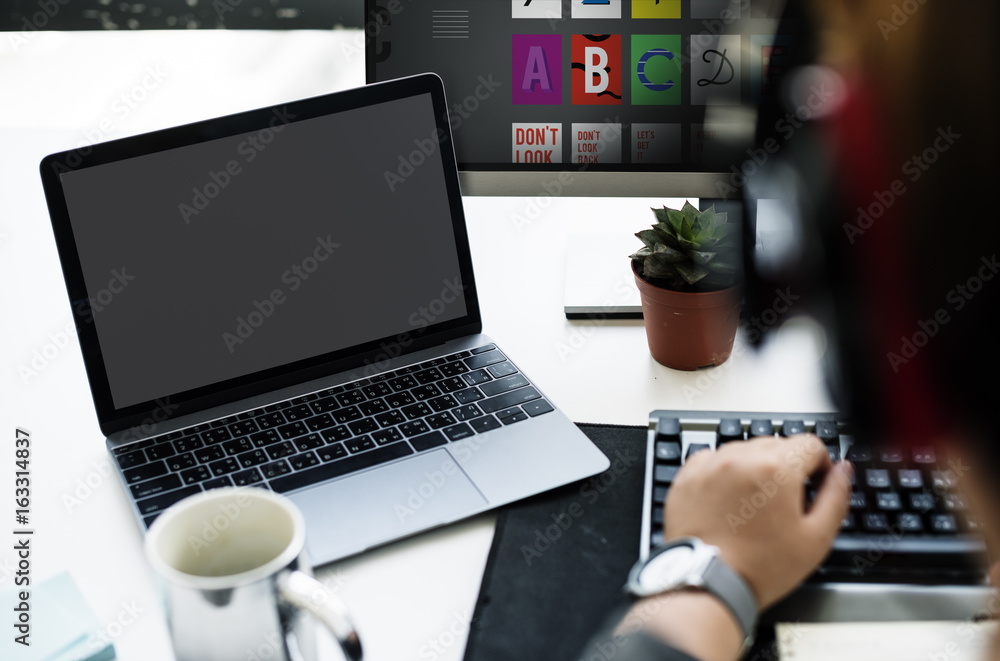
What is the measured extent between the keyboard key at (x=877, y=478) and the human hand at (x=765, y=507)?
0.05ft

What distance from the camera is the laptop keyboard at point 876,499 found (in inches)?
22.1

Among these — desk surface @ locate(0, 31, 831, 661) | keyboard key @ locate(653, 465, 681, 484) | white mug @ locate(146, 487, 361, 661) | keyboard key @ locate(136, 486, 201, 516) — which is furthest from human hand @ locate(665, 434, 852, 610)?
keyboard key @ locate(136, 486, 201, 516)

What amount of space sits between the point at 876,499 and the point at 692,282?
0.81 feet

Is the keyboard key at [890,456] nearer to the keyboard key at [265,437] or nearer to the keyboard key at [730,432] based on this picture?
the keyboard key at [730,432]

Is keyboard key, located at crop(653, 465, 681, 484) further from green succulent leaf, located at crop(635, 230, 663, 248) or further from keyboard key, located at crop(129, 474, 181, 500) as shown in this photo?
keyboard key, located at crop(129, 474, 181, 500)

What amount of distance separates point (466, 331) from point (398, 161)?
17cm

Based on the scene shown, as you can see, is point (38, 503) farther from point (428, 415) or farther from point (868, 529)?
point (868, 529)

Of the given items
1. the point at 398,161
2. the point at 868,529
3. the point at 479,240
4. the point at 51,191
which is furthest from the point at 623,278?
the point at 51,191

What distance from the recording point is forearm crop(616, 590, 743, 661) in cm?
51

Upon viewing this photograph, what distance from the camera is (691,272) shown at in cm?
77

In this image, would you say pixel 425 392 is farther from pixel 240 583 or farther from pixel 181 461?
pixel 240 583

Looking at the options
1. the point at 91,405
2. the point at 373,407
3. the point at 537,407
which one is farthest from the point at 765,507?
the point at 91,405

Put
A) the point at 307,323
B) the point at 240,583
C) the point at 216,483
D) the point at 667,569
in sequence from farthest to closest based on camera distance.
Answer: the point at 307,323
the point at 216,483
the point at 667,569
the point at 240,583

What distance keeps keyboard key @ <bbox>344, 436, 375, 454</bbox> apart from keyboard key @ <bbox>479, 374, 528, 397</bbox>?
11cm
